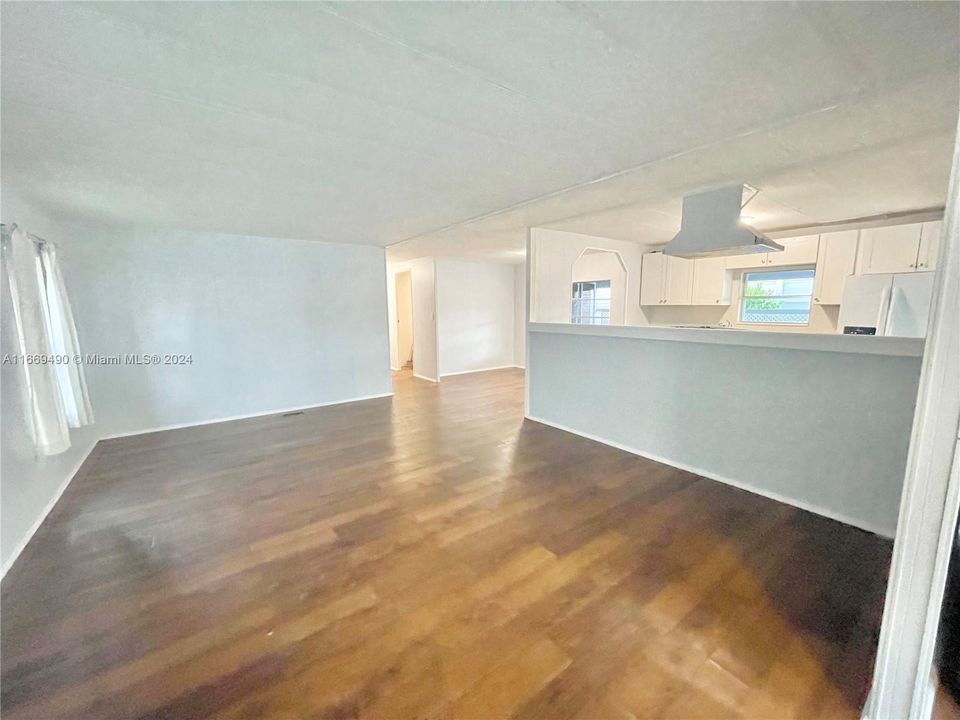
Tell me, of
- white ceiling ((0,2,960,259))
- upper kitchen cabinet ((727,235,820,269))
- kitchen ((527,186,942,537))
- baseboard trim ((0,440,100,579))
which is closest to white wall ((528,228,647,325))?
kitchen ((527,186,942,537))

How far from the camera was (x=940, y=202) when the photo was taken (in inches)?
130

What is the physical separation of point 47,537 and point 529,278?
4384 mm

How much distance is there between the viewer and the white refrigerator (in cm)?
336

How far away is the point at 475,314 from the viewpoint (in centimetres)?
759

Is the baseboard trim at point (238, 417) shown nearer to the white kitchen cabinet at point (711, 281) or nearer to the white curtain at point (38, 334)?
the white curtain at point (38, 334)

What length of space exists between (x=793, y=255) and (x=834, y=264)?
0.41 metres

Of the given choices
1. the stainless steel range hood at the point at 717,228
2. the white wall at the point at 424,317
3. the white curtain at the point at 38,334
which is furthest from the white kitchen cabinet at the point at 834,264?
the white curtain at the point at 38,334

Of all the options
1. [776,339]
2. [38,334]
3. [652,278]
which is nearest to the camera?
[38,334]

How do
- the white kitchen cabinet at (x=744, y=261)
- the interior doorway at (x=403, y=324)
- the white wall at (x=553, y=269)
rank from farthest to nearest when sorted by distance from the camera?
the interior doorway at (x=403, y=324), the white kitchen cabinet at (x=744, y=261), the white wall at (x=553, y=269)

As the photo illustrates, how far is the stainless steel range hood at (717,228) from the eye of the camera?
3.00 m

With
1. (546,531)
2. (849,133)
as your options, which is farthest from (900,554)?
(849,133)

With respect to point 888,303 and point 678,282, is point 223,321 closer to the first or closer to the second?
point 678,282

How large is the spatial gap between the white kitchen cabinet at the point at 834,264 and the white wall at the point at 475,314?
16.5 feet

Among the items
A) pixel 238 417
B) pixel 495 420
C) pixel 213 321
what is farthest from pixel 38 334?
pixel 495 420
